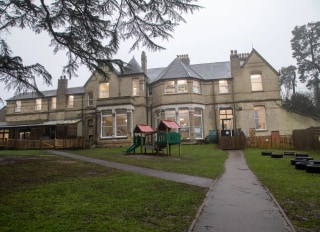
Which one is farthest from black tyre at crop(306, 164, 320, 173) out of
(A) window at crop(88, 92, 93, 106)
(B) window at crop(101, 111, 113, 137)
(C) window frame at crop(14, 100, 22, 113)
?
(C) window frame at crop(14, 100, 22, 113)

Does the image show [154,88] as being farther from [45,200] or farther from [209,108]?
[45,200]

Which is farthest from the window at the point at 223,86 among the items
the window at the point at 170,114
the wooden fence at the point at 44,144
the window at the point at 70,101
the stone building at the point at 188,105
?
the window at the point at 70,101

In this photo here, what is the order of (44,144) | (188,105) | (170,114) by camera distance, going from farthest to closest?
(170,114) < (188,105) < (44,144)

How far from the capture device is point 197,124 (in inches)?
1125

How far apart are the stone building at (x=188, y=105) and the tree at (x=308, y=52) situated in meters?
17.3

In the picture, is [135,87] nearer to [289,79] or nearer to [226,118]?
[226,118]

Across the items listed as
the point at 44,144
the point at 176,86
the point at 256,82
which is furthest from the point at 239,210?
the point at 256,82

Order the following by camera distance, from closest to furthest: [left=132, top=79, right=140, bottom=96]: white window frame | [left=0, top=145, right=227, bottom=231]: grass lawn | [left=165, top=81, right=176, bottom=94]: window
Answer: [left=0, top=145, right=227, bottom=231]: grass lawn → [left=165, top=81, right=176, bottom=94]: window → [left=132, top=79, right=140, bottom=96]: white window frame

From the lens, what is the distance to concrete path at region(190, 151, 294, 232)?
14.3 ft

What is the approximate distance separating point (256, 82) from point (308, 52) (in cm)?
2216

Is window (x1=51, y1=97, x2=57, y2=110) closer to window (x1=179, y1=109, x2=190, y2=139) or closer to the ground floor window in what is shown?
the ground floor window

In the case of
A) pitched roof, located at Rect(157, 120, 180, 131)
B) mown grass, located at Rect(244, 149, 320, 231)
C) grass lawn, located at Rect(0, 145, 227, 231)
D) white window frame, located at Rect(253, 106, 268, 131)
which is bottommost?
mown grass, located at Rect(244, 149, 320, 231)

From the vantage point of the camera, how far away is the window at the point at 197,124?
2820cm

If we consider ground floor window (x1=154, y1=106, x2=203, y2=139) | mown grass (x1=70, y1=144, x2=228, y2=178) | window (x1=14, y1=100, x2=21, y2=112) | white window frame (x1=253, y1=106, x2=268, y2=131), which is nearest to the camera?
mown grass (x1=70, y1=144, x2=228, y2=178)
